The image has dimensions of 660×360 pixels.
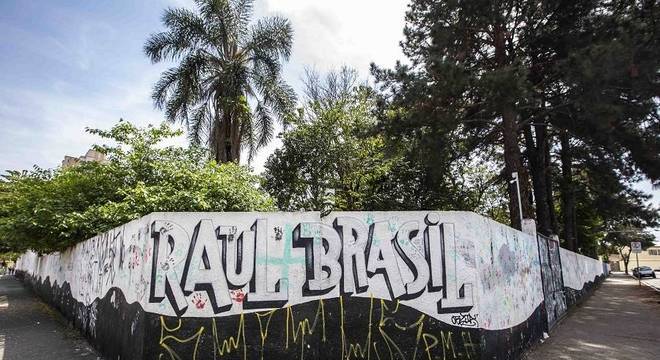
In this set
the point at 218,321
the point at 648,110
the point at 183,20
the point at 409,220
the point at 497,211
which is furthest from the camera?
the point at 497,211

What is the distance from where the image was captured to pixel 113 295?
7.13m

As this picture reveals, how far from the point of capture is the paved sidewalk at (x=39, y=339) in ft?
26.5

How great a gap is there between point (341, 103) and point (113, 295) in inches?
561

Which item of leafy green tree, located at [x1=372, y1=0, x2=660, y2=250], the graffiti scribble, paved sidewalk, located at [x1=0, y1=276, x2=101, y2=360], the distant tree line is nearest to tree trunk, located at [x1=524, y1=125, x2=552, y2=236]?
the distant tree line

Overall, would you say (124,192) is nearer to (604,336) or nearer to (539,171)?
(604,336)

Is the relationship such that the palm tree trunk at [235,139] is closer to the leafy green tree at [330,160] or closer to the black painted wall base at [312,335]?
the leafy green tree at [330,160]

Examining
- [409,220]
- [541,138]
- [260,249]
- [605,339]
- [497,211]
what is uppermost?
[541,138]

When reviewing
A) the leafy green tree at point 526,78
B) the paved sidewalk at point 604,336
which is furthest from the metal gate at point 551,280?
the leafy green tree at point 526,78

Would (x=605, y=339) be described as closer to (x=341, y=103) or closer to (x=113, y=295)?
(x=113, y=295)

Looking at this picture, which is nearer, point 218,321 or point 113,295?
point 218,321

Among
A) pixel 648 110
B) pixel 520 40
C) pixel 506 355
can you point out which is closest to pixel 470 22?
pixel 520 40

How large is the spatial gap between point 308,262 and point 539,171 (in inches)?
647

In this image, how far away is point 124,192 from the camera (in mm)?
11547

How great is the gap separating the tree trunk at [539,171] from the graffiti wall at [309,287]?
1384cm
